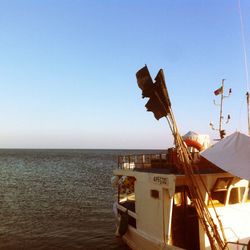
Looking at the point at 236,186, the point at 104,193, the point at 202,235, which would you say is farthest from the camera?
the point at 104,193

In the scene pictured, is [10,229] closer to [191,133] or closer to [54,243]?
[54,243]

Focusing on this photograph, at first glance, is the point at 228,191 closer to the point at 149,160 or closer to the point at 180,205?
Answer: the point at 180,205

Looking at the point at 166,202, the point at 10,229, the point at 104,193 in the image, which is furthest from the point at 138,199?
the point at 104,193

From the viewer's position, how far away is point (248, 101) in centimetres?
1655

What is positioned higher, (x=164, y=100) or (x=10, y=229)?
(x=164, y=100)

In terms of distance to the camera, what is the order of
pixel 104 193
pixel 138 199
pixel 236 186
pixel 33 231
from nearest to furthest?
pixel 236 186
pixel 138 199
pixel 33 231
pixel 104 193

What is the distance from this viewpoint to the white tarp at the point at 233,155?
11.2 meters

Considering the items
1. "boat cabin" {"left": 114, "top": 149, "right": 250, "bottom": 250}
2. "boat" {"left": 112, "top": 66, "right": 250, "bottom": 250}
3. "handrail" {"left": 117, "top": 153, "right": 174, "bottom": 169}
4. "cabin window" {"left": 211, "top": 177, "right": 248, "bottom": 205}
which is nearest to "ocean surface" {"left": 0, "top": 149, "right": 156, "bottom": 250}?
"handrail" {"left": 117, "top": 153, "right": 174, "bottom": 169}

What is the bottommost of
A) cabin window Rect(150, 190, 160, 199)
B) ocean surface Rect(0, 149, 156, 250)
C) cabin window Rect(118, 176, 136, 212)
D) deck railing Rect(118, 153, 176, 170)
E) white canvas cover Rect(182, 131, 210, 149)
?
ocean surface Rect(0, 149, 156, 250)

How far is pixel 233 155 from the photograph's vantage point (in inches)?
465

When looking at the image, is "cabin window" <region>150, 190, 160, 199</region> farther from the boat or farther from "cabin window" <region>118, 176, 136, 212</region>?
"cabin window" <region>118, 176, 136, 212</region>

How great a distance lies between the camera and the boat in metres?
12.2

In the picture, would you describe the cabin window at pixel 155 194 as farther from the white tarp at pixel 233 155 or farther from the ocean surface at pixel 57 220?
the ocean surface at pixel 57 220

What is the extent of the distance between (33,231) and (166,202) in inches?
656
